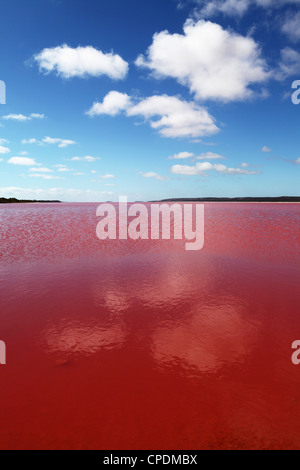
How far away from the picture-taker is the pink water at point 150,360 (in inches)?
153

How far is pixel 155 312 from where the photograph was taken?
784cm

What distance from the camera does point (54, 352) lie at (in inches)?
230

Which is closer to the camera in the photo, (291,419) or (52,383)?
(291,419)

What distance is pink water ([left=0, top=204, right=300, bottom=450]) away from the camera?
153 inches

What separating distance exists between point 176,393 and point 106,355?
1.84m

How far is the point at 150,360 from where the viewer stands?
5551 mm

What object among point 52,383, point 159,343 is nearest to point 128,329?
point 159,343

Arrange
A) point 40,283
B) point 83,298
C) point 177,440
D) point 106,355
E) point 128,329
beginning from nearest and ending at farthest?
point 177,440
point 106,355
point 128,329
point 83,298
point 40,283

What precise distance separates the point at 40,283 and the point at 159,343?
6426 mm
